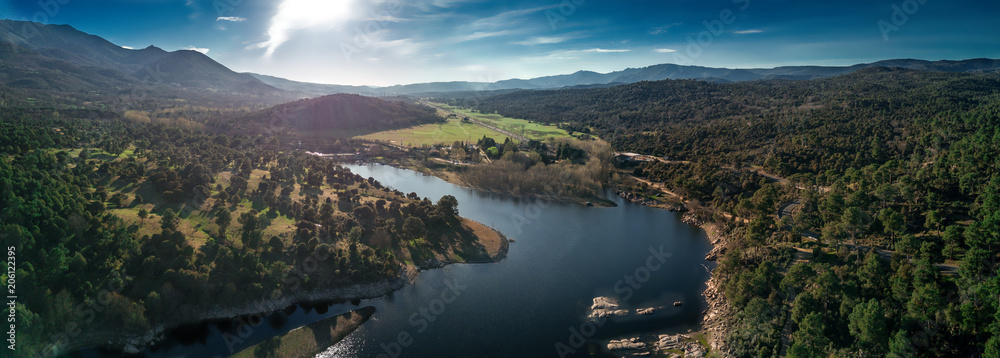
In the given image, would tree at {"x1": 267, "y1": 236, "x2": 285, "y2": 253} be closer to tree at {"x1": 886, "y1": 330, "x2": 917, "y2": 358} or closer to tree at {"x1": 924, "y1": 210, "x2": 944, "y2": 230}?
tree at {"x1": 886, "y1": 330, "x2": 917, "y2": 358}

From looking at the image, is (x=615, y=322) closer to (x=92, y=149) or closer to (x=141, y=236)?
(x=141, y=236)

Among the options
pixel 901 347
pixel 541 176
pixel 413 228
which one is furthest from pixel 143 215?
pixel 901 347

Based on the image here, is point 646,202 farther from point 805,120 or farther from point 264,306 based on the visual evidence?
point 264,306

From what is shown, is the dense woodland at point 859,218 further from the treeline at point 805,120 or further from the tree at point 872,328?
the treeline at point 805,120

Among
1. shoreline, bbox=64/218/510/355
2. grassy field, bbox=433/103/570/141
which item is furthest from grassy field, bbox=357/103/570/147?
shoreline, bbox=64/218/510/355

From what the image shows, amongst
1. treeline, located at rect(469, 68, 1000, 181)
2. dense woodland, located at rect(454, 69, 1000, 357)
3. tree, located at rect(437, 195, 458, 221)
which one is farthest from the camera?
treeline, located at rect(469, 68, 1000, 181)

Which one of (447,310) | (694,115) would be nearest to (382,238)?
(447,310)

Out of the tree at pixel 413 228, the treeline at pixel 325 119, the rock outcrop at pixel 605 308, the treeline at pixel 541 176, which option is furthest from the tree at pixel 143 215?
the treeline at pixel 325 119
